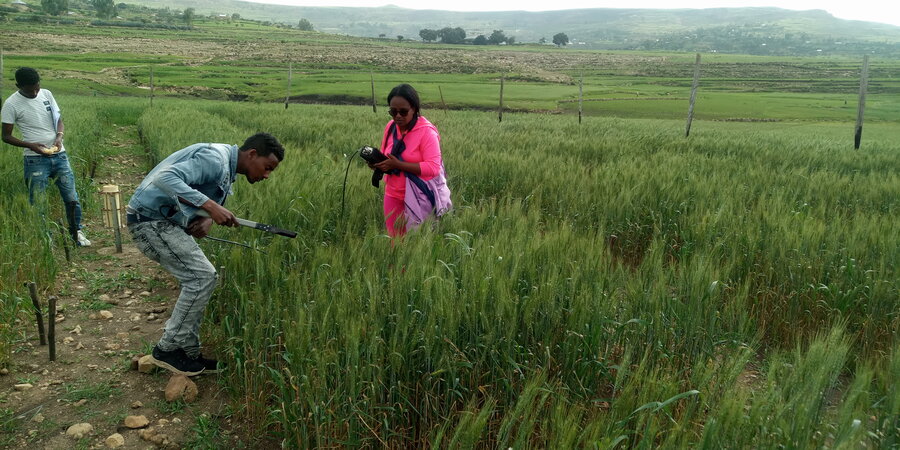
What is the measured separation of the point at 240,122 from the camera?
1518 cm

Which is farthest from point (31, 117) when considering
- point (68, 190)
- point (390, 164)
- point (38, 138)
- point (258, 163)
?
point (390, 164)

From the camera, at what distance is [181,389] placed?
10.1ft

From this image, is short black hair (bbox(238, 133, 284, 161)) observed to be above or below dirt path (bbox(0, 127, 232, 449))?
above

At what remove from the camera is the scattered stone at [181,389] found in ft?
10.0

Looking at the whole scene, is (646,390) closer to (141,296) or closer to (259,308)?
(259,308)

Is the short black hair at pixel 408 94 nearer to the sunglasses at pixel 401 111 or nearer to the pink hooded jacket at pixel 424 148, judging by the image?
the sunglasses at pixel 401 111

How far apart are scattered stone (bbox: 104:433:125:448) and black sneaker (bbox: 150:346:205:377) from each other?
0.51m

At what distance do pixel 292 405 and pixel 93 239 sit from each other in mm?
4850

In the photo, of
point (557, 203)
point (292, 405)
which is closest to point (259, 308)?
point (292, 405)

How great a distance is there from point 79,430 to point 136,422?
0.24 metres

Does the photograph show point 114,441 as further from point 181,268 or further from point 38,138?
point 38,138

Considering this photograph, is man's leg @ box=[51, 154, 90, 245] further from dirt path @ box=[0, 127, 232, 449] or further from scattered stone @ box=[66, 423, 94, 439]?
scattered stone @ box=[66, 423, 94, 439]

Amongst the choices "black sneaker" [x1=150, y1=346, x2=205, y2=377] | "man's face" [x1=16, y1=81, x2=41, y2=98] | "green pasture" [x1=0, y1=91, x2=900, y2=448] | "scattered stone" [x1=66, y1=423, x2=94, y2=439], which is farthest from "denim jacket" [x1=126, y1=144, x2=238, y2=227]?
"man's face" [x1=16, y1=81, x2=41, y2=98]

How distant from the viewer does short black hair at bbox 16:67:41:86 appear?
5.15 m
